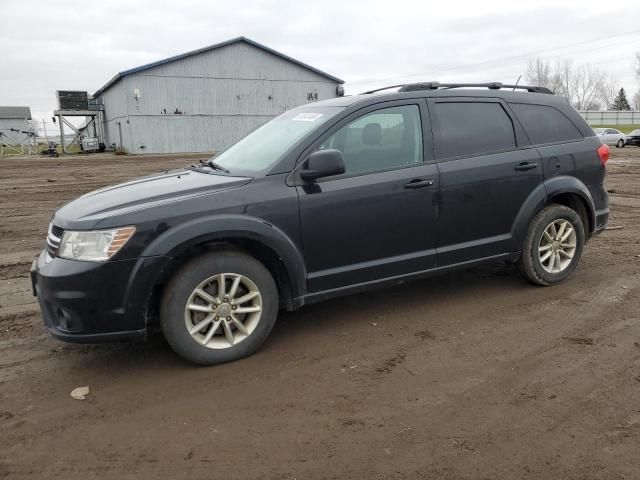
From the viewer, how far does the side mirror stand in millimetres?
3803

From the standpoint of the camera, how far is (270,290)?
384 centimetres

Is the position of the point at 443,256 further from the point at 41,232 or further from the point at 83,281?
the point at 41,232

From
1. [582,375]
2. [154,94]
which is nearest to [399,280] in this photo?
[582,375]

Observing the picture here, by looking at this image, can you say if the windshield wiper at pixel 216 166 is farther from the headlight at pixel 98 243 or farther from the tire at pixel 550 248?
the tire at pixel 550 248

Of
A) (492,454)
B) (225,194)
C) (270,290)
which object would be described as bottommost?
(492,454)

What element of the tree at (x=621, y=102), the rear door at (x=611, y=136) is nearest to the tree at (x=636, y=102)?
the tree at (x=621, y=102)

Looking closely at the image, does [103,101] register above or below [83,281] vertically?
above

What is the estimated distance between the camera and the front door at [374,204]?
3.99 m

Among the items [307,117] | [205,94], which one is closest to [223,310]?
[307,117]

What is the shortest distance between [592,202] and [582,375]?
241 centimetres

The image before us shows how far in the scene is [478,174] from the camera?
15.1 ft

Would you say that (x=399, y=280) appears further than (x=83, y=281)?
Yes

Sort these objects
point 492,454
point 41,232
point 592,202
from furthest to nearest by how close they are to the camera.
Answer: point 41,232 < point 592,202 < point 492,454

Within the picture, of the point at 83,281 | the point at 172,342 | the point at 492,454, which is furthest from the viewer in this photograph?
the point at 172,342
